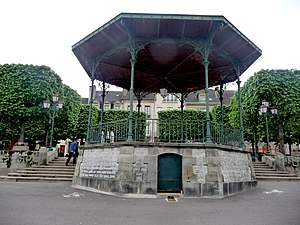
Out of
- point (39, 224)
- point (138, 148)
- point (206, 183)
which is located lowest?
point (39, 224)

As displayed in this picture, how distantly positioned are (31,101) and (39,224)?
19988mm

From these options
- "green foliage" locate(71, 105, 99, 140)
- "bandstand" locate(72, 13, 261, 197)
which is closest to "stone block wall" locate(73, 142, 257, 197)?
"bandstand" locate(72, 13, 261, 197)

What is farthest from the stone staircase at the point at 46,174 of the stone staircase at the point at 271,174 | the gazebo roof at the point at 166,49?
the stone staircase at the point at 271,174

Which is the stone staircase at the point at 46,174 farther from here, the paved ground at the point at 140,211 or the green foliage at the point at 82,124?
the green foliage at the point at 82,124

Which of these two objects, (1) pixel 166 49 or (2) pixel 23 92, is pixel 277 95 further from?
(2) pixel 23 92

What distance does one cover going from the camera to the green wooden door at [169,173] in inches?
349

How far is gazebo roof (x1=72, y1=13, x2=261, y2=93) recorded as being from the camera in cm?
919

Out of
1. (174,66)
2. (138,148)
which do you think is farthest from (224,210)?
(174,66)

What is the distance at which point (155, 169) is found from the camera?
8.75 m

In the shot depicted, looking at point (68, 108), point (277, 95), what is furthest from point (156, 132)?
point (68, 108)

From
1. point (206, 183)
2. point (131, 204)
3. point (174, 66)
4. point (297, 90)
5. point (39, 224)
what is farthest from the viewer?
point (297, 90)

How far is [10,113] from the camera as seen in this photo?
2173 cm

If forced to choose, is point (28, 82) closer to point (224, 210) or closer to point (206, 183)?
point (206, 183)

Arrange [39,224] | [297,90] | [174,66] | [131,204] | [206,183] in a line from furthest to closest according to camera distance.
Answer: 1. [297,90]
2. [174,66]
3. [206,183]
4. [131,204]
5. [39,224]
